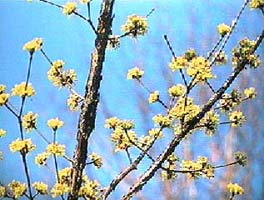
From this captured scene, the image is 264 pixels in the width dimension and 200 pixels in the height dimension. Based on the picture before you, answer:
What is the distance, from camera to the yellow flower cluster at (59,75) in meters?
1.12

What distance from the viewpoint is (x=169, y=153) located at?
107 cm

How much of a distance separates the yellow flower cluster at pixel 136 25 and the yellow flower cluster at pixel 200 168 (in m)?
0.28

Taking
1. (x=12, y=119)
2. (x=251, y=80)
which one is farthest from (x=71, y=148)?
(x=251, y=80)

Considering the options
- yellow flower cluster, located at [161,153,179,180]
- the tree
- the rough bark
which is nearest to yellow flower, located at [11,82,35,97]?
the tree

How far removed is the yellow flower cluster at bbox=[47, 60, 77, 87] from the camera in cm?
112

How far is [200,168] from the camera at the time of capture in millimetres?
1096

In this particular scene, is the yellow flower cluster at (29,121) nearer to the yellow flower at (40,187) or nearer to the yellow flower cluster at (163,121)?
the yellow flower at (40,187)

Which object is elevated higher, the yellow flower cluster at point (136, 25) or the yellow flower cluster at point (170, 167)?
the yellow flower cluster at point (136, 25)

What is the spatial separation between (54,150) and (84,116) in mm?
87

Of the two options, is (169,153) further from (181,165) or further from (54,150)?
(54,150)

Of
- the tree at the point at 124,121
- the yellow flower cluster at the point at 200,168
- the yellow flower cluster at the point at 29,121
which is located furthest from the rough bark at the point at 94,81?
the yellow flower cluster at the point at 200,168

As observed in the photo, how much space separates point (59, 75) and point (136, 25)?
0.20m

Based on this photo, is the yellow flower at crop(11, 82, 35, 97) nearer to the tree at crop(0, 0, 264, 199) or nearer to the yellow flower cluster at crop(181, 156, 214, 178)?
the tree at crop(0, 0, 264, 199)

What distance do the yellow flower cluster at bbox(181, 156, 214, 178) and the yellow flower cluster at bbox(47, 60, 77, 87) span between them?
29 cm
